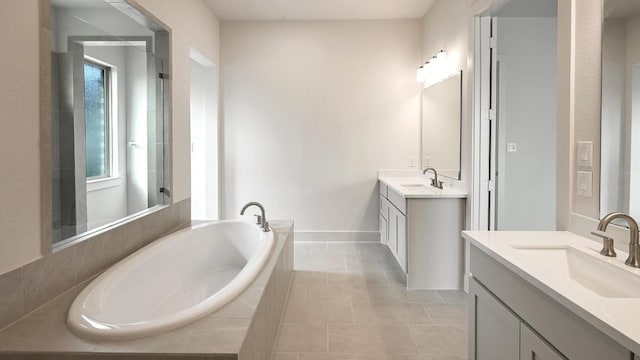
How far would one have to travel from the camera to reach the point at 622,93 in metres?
1.62

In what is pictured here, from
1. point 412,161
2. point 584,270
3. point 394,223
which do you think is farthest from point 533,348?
point 412,161

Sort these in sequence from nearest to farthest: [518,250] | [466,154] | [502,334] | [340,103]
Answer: [502,334] → [518,250] → [466,154] → [340,103]

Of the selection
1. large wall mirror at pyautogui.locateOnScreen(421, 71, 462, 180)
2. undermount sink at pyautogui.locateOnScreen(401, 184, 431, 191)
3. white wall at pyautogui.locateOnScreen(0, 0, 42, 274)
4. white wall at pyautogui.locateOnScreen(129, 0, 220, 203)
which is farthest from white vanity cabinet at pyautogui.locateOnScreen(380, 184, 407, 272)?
white wall at pyautogui.locateOnScreen(0, 0, 42, 274)

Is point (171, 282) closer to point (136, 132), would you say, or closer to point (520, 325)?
point (136, 132)

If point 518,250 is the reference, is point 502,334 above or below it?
below

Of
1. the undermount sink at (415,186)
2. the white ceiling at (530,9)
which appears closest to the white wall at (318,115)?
the undermount sink at (415,186)

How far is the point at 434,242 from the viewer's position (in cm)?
333

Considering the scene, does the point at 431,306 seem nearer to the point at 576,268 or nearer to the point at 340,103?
the point at 576,268

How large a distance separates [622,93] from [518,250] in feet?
2.53

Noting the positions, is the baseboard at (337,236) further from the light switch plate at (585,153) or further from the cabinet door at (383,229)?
the light switch plate at (585,153)

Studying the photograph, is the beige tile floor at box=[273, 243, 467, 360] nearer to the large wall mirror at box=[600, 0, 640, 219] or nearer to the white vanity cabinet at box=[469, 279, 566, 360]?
Result: the white vanity cabinet at box=[469, 279, 566, 360]

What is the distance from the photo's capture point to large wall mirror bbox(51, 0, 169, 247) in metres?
1.93

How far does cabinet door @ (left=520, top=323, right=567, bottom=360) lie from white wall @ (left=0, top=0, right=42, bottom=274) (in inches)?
71.7

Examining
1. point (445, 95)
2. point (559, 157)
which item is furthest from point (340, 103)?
point (559, 157)
